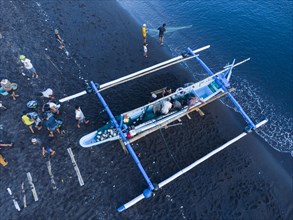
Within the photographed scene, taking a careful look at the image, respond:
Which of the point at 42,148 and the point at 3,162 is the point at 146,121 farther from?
the point at 3,162

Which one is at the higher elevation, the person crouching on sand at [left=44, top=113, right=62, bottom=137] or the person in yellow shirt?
the person crouching on sand at [left=44, top=113, right=62, bottom=137]

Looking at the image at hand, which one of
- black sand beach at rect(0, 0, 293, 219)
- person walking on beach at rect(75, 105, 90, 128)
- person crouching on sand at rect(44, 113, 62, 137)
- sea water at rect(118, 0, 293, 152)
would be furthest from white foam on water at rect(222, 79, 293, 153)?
person crouching on sand at rect(44, 113, 62, 137)

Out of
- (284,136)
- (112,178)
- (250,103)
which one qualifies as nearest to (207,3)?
(250,103)

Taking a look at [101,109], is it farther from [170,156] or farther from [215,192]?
[215,192]

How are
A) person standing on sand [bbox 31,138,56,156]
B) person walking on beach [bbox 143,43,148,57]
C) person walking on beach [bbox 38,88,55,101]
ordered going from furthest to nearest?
1. person walking on beach [bbox 143,43,148,57]
2. person walking on beach [bbox 38,88,55,101]
3. person standing on sand [bbox 31,138,56,156]

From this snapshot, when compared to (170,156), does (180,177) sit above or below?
below

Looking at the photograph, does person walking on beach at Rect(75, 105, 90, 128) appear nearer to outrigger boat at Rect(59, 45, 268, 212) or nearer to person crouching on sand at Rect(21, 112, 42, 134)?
outrigger boat at Rect(59, 45, 268, 212)
